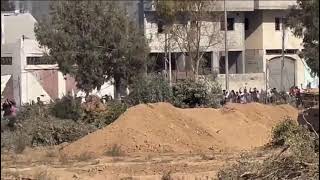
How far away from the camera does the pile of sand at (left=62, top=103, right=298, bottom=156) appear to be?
58.7ft

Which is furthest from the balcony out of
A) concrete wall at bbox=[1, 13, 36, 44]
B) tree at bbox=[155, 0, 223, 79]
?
concrete wall at bbox=[1, 13, 36, 44]

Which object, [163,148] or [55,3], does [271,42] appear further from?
[163,148]

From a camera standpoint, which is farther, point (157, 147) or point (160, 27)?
point (160, 27)

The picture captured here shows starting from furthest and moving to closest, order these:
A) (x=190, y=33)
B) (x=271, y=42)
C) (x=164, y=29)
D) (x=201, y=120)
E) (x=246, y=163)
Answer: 1. (x=271, y=42)
2. (x=164, y=29)
3. (x=190, y=33)
4. (x=201, y=120)
5. (x=246, y=163)

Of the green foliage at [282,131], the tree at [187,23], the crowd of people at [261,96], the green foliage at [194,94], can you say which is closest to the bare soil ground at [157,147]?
the green foliage at [282,131]

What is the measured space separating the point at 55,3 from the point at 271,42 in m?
22.1

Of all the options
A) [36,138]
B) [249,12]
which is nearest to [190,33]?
[249,12]

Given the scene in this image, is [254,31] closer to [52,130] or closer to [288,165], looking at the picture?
[52,130]

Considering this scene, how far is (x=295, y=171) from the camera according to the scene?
28.8 ft

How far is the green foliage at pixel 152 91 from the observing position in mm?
24344

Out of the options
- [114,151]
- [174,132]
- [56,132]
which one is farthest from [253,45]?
[114,151]

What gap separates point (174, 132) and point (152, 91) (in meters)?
5.75

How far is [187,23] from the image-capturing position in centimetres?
3731

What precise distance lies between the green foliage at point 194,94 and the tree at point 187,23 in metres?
9.96
